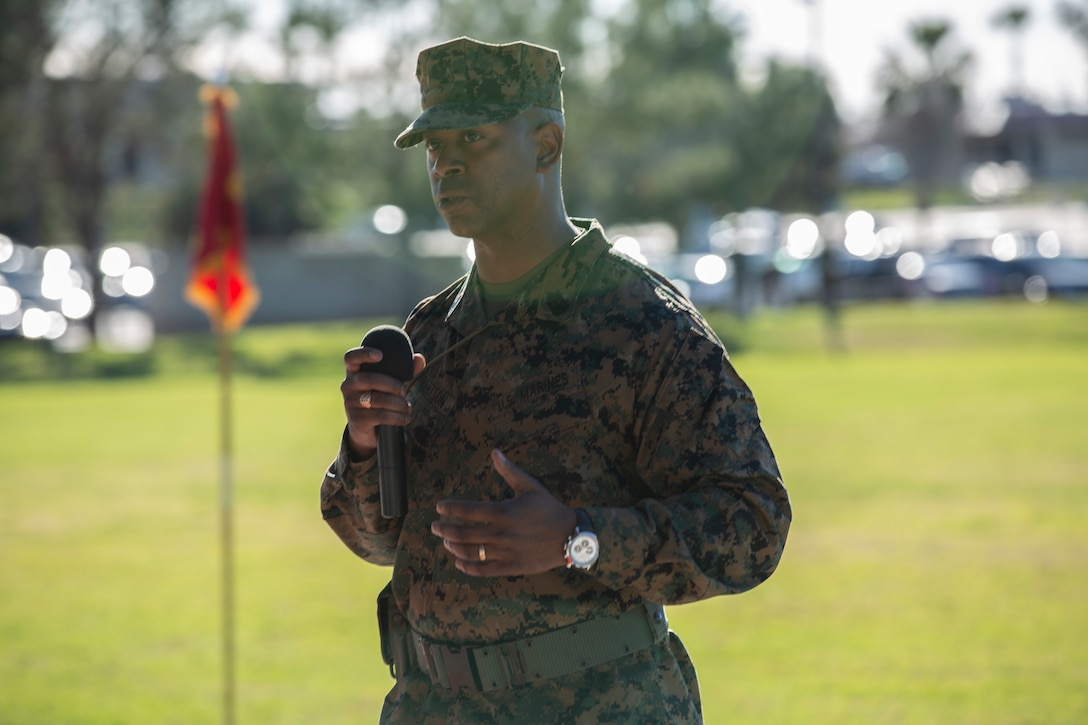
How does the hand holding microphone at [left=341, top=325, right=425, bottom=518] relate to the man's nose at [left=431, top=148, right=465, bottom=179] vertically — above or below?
below

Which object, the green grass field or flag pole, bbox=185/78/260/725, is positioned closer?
the green grass field

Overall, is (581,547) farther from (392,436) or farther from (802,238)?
(802,238)

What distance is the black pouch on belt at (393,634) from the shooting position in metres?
2.87

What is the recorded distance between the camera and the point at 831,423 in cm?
1984

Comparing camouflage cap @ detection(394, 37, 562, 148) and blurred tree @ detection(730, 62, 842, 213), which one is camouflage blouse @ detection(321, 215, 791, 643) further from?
blurred tree @ detection(730, 62, 842, 213)

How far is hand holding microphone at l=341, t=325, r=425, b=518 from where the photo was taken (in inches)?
102

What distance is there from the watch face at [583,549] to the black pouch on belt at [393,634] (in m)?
0.57

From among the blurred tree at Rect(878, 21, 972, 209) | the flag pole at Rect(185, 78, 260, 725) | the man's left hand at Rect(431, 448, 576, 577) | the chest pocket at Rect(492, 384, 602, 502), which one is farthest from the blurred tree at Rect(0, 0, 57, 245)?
the blurred tree at Rect(878, 21, 972, 209)

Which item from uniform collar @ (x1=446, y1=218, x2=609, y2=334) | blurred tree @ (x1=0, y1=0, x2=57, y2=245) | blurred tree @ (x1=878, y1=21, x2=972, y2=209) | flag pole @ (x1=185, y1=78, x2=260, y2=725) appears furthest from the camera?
blurred tree @ (x1=878, y1=21, x2=972, y2=209)

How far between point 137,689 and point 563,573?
6.19 meters

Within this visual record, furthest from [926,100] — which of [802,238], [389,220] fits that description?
[389,220]

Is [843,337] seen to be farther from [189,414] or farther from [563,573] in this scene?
[563,573]

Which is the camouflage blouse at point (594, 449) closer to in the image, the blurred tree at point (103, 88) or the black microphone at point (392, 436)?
the black microphone at point (392, 436)

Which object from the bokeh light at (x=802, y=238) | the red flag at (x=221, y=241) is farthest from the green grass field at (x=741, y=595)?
the bokeh light at (x=802, y=238)
